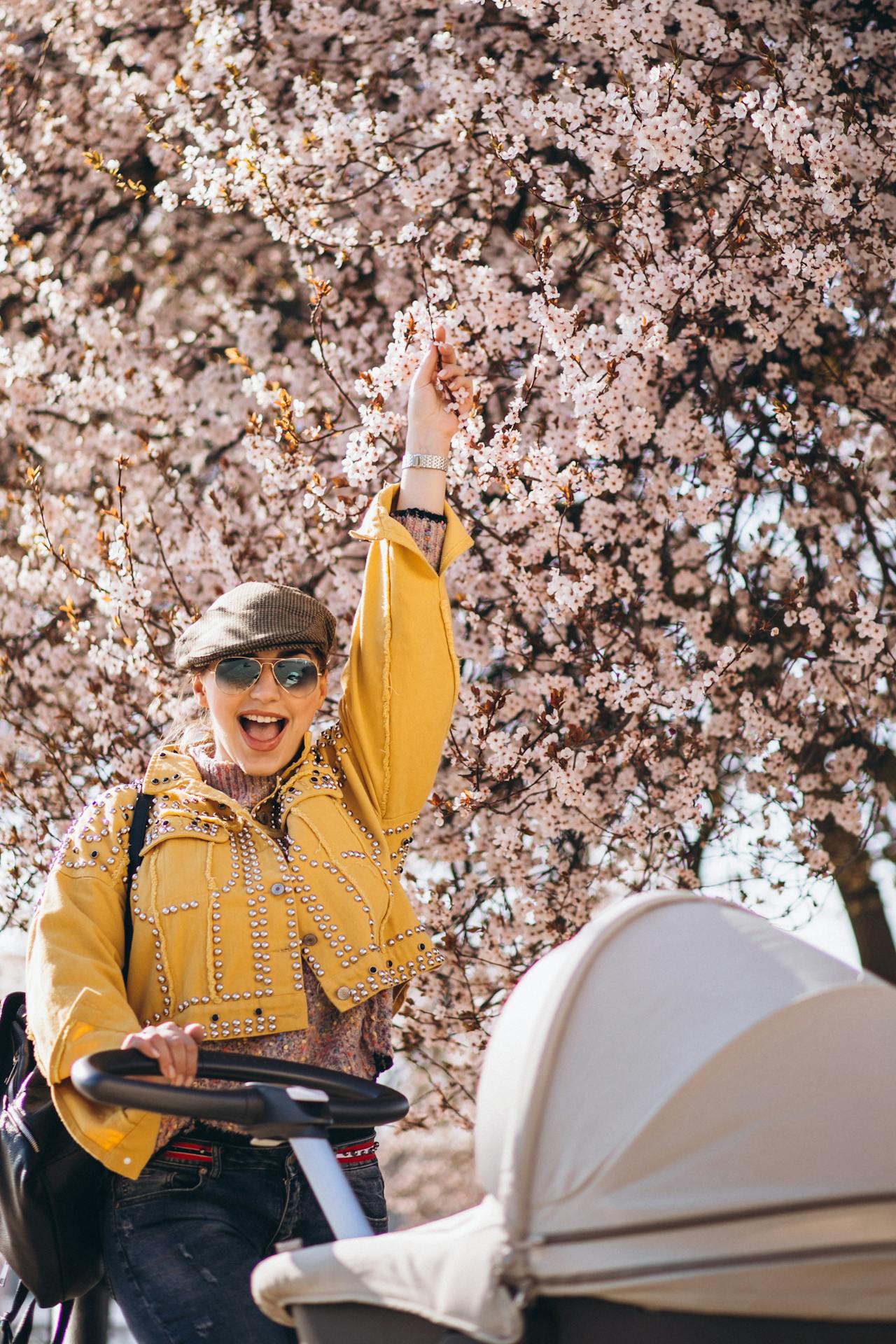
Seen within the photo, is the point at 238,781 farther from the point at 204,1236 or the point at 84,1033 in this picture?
the point at 204,1236

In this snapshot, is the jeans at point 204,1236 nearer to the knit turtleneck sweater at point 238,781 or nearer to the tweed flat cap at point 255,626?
the knit turtleneck sweater at point 238,781

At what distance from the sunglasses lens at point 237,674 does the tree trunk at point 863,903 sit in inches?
119

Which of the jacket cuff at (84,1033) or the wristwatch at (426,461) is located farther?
the wristwatch at (426,461)

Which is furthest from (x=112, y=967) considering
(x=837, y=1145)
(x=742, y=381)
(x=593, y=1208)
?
(x=742, y=381)

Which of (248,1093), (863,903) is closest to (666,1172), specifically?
(248,1093)

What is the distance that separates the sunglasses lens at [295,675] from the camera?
9.06ft

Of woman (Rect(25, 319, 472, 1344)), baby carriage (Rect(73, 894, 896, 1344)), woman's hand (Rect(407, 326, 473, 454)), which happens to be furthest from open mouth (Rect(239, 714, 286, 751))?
baby carriage (Rect(73, 894, 896, 1344))

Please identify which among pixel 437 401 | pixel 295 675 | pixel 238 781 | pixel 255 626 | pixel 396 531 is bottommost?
pixel 238 781

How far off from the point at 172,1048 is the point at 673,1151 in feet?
2.81

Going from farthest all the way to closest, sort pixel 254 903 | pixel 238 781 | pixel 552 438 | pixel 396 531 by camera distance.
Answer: pixel 552 438 < pixel 396 531 < pixel 238 781 < pixel 254 903

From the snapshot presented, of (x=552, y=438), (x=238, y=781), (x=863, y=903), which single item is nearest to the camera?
(x=238, y=781)

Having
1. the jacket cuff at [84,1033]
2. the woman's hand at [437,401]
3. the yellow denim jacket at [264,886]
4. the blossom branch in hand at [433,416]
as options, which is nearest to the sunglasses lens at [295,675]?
the yellow denim jacket at [264,886]

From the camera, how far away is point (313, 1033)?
255 centimetres

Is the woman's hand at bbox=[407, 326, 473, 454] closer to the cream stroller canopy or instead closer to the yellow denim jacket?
the yellow denim jacket
